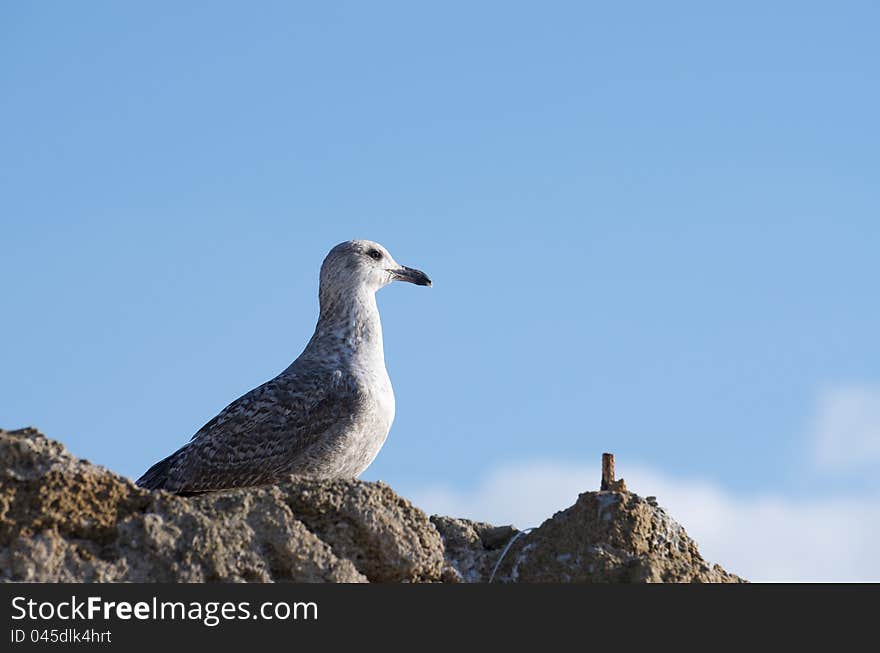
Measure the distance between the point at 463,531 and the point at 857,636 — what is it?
253 centimetres

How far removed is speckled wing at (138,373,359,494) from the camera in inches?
383

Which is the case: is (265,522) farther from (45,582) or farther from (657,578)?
(657,578)

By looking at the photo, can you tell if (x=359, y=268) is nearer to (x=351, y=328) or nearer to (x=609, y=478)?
(x=351, y=328)

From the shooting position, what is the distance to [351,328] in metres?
11.0

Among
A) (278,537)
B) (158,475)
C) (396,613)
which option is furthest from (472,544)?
(158,475)

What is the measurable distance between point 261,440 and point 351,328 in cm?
157

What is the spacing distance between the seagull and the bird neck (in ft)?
0.07

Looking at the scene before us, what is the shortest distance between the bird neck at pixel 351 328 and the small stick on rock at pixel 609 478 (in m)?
3.44

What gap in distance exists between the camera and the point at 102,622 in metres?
5.10

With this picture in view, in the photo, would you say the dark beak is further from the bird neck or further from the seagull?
the seagull

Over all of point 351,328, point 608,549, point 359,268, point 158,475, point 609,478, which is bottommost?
point 608,549

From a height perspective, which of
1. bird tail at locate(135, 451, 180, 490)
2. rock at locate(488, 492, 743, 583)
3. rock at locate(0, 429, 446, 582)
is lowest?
rock at locate(0, 429, 446, 582)

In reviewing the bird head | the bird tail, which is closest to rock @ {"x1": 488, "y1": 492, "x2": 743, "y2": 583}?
the bird tail

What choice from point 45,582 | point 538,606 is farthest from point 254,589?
point 538,606
